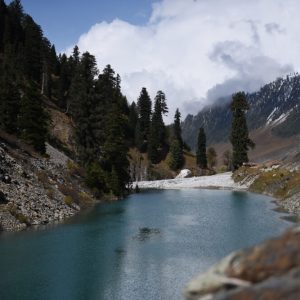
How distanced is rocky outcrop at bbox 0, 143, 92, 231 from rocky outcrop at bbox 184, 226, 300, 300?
54115 mm

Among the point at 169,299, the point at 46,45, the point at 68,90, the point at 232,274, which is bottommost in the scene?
the point at 169,299

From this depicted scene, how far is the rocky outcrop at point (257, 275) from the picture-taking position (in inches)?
294

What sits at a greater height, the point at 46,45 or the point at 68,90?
the point at 46,45

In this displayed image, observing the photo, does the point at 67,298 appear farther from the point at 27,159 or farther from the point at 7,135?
the point at 7,135

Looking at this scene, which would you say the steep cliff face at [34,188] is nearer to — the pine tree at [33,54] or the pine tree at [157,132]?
the pine tree at [33,54]

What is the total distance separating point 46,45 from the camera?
162500 mm

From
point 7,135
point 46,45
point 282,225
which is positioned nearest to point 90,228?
point 282,225

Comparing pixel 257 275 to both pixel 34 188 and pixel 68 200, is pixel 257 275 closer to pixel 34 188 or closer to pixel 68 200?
pixel 34 188

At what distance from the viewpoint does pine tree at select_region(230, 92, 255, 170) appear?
474 ft

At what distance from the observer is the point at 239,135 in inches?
5704

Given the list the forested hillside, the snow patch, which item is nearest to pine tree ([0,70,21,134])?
the forested hillside

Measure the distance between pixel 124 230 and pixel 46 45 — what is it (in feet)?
376

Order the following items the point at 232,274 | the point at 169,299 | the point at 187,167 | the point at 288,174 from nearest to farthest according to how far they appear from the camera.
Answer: the point at 232,274, the point at 169,299, the point at 288,174, the point at 187,167

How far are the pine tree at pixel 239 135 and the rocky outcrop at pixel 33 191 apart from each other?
2516 inches
